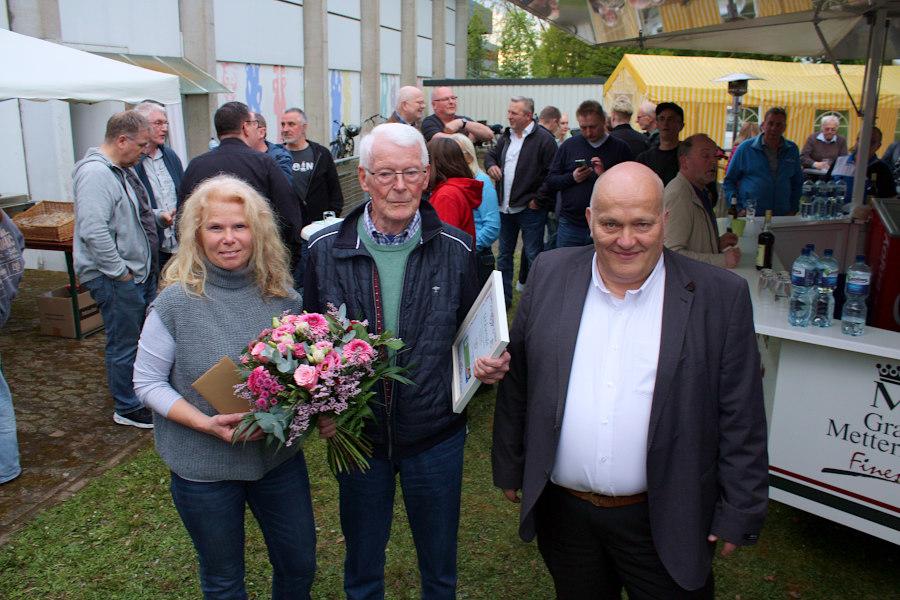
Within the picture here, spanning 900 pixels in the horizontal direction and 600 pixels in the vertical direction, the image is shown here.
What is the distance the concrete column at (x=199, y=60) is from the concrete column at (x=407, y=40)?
38.4 ft

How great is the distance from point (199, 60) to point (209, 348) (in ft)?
35.7

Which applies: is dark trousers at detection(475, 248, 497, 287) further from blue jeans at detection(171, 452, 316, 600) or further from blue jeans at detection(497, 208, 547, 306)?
blue jeans at detection(171, 452, 316, 600)

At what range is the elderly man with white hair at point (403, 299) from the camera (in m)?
2.53

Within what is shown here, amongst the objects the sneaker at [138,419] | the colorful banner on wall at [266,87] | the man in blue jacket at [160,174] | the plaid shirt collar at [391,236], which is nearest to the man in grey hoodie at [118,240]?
the sneaker at [138,419]

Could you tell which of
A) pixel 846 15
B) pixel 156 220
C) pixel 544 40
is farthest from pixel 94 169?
pixel 544 40

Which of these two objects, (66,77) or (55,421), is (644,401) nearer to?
(55,421)

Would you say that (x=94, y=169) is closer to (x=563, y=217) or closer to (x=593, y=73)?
(x=563, y=217)

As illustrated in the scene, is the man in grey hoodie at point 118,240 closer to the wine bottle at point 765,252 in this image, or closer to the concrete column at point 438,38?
the wine bottle at point 765,252

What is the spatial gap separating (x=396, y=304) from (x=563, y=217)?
203 inches

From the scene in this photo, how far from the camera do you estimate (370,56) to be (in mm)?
20297

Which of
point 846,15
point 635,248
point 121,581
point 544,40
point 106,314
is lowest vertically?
point 121,581

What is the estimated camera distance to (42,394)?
5.82m

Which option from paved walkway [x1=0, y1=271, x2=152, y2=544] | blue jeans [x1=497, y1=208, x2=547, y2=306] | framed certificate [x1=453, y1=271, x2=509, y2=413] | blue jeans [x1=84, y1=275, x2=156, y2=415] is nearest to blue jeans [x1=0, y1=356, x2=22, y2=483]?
paved walkway [x1=0, y1=271, x2=152, y2=544]

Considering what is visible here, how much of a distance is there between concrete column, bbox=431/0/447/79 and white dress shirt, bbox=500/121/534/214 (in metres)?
19.9
